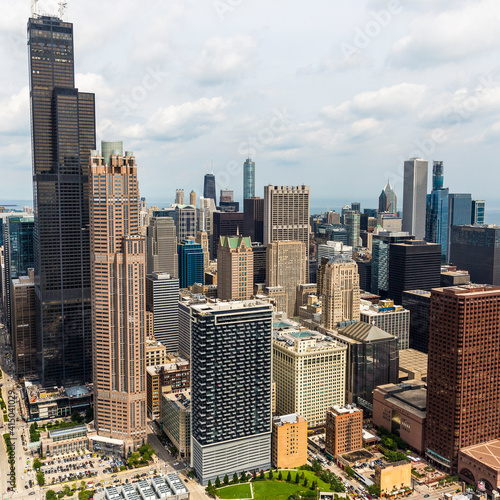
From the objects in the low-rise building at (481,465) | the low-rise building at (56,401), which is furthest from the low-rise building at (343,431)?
the low-rise building at (56,401)

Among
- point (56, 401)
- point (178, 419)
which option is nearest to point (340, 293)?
point (178, 419)

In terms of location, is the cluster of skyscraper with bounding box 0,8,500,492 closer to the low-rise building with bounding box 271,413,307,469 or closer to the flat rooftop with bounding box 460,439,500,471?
the flat rooftop with bounding box 460,439,500,471

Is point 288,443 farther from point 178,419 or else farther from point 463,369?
point 463,369

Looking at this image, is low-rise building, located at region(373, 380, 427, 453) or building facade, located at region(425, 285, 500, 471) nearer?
building facade, located at region(425, 285, 500, 471)

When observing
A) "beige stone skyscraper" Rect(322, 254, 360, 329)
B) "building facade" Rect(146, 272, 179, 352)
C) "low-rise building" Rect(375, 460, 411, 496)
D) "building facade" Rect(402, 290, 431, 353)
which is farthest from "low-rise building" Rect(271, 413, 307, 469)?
"building facade" Rect(402, 290, 431, 353)

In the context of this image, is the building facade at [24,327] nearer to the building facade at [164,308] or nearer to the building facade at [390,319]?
the building facade at [164,308]

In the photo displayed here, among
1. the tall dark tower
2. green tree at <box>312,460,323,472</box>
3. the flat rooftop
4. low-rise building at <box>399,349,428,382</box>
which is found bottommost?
green tree at <box>312,460,323,472</box>
